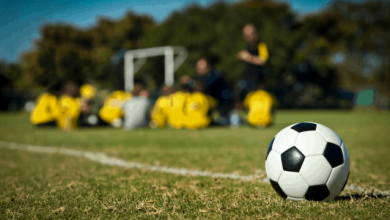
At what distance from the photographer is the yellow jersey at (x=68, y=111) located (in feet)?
32.0

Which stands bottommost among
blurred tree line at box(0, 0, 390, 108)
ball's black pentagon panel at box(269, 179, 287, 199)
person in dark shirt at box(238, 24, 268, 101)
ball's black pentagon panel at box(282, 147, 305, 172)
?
ball's black pentagon panel at box(269, 179, 287, 199)

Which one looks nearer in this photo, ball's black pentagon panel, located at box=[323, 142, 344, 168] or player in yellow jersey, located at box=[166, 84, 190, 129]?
ball's black pentagon panel, located at box=[323, 142, 344, 168]

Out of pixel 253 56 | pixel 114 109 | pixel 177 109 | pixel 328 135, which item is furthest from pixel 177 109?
pixel 328 135

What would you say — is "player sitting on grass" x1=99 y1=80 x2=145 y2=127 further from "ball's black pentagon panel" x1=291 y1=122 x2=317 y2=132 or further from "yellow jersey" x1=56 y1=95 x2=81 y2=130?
"ball's black pentagon panel" x1=291 y1=122 x2=317 y2=132

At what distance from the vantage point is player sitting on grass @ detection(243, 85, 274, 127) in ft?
29.6

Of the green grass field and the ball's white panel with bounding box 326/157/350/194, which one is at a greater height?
the ball's white panel with bounding box 326/157/350/194

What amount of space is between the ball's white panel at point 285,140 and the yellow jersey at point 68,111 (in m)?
8.54

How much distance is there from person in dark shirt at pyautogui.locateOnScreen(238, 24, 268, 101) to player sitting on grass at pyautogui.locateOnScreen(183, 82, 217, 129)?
4.33 feet

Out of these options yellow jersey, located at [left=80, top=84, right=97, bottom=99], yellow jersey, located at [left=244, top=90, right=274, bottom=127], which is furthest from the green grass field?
yellow jersey, located at [left=80, top=84, right=97, bottom=99]

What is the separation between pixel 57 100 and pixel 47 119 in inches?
27.6

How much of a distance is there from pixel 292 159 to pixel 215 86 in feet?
26.5

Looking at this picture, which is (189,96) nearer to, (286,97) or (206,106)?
(206,106)

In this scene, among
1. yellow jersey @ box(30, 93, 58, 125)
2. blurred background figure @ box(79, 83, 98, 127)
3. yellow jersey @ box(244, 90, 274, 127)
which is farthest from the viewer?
blurred background figure @ box(79, 83, 98, 127)

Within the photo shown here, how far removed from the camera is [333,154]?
7.50 ft
